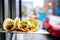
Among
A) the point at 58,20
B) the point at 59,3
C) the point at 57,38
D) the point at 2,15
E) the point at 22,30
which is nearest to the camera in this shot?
the point at 22,30

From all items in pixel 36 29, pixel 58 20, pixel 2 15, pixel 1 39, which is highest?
pixel 2 15

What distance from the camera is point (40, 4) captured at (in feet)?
17.1

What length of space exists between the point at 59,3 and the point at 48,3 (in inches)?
20.7

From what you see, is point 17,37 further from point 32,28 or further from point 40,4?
point 40,4

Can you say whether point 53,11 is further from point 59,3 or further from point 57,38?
point 57,38

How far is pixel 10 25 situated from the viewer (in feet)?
2.74

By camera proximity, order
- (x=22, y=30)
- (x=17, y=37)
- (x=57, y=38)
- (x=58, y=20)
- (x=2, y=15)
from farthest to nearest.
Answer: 1. (x=58, y=20)
2. (x=57, y=38)
3. (x=17, y=37)
4. (x=2, y=15)
5. (x=22, y=30)

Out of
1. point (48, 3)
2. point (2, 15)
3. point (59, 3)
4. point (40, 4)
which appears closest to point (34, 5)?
point (40, 4)

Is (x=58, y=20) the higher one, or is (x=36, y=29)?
(x=36, y=29)

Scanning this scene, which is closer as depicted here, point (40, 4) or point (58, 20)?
point (58, 20)

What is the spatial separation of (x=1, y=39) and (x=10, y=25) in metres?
0.20

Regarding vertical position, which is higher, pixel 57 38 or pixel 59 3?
pixel 59 3

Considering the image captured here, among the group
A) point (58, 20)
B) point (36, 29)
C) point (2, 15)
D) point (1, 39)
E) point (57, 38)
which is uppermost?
point (2, 15)

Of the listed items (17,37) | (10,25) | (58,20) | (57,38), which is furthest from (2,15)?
(58,20)
